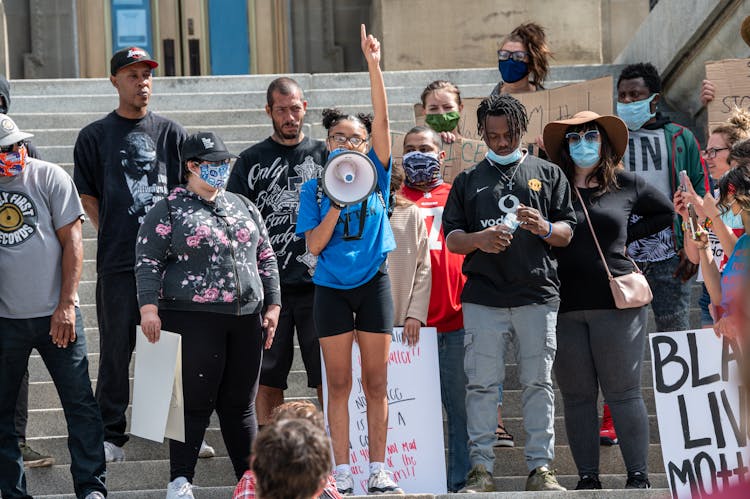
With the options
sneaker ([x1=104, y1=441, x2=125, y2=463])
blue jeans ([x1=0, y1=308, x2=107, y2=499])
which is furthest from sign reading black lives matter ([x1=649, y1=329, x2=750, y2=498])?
sneaker ([x1=104, y1=441, x2=125, y2=463])

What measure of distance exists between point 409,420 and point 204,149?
1.70 meters

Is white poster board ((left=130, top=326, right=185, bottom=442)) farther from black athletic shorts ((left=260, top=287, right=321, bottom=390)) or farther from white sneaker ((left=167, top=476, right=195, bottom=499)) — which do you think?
black athletic shorts ((left=260, top=287, right=321, bottom=390))

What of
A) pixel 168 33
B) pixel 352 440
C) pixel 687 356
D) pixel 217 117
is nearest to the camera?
pixel 687 356

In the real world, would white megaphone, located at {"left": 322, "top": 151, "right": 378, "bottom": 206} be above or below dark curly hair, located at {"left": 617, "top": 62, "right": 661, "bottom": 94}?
below

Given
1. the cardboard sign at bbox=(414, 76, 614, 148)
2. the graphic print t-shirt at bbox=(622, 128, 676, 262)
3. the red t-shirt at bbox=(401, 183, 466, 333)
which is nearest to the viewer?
the red t-shirt at bbox=(401, 183, 466, 333)

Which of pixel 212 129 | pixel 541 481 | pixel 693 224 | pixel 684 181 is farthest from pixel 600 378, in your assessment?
pixel 212 129

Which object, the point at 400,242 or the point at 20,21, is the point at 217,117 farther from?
the point at 20,21

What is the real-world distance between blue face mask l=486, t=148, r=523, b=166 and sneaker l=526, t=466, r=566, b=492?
149 cm

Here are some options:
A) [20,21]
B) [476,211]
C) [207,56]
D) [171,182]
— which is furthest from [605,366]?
[20,21]

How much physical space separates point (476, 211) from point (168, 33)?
9620 millimetres

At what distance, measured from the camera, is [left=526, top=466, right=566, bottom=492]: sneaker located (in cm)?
636

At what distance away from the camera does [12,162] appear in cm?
649

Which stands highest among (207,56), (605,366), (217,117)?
(207,56)

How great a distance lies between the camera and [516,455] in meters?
7.22
